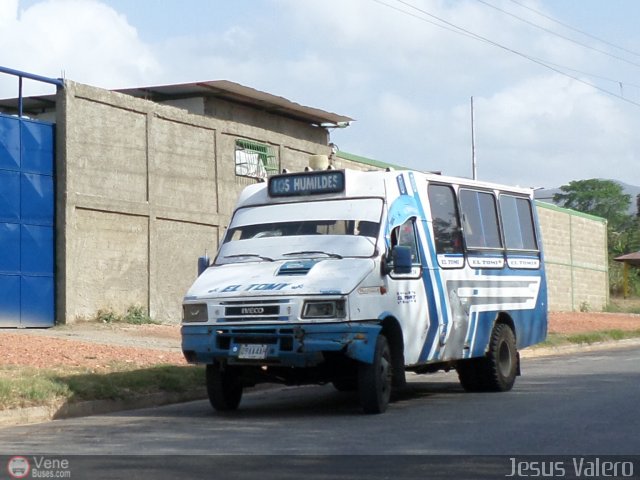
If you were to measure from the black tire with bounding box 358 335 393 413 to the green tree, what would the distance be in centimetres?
9328

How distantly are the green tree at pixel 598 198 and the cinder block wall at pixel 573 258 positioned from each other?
57520mm

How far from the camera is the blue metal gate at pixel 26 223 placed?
20.2 meters

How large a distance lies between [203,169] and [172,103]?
6.34m

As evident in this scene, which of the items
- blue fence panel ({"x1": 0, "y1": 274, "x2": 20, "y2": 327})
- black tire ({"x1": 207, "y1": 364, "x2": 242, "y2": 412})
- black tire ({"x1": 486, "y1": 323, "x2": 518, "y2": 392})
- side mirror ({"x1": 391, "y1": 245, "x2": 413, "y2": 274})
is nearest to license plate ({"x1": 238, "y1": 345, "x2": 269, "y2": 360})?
black tire ({"x1": 207, "y1": 364, "x2": 242, "y2": 412})

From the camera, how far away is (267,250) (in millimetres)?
12094

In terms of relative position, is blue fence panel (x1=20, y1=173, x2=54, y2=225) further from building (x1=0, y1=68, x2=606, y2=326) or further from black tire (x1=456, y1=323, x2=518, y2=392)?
black tire (x1=456, y1=323, x2=518, y2=392)

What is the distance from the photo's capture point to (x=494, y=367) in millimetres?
13820

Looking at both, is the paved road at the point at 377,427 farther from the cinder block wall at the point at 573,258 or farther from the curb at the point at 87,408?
the cinder block wall at the point at 573,258

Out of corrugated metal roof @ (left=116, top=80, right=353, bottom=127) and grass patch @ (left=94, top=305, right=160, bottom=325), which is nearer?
grass patch @ (left=94, top=305, right=160, bottom=325)

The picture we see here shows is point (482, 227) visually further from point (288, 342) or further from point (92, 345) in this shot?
point (92, 345)

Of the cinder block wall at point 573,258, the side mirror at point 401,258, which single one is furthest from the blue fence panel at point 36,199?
the cinder block wall at point 573,258

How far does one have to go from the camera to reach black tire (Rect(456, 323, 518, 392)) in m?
13.9

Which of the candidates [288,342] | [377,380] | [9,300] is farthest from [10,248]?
[377,380]

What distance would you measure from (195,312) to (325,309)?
1.51 m
